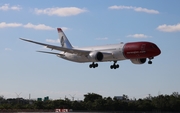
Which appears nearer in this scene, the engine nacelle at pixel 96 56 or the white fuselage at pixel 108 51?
the white fuselage at pixel 108 51

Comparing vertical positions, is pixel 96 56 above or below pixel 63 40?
below

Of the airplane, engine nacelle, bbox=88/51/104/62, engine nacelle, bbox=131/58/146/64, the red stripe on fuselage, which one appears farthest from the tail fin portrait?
the red stripe on fuselage

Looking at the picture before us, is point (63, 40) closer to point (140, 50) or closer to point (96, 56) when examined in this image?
point (96, 56)

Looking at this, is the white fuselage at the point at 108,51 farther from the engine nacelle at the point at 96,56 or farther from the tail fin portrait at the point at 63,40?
the tail fin portrait at the point at 63,40

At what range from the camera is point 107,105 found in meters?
172

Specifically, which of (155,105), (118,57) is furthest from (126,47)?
(155,105)

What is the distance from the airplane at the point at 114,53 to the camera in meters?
92.6

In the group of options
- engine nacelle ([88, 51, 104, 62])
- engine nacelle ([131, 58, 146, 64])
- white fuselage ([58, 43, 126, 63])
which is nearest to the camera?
white fuselage ([58, 43, 126, 63])

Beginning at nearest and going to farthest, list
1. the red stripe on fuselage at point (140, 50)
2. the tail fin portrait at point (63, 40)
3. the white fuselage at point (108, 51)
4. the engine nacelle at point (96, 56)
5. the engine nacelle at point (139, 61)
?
the red stripe on fuselage at point (140, 50), the white fuselage at point (108, 51), the engine nacelle at point (96, 56), the engine nacelle at point (139, 61), the tail fin portrait at point (63, 40)

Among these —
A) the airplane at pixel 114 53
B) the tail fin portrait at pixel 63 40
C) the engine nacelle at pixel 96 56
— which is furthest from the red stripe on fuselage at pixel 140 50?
the tail fin portrait at pixel 63 40

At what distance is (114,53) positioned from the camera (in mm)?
96438

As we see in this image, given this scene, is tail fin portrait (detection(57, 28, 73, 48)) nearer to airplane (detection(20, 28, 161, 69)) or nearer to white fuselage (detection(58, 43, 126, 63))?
airplane (detection(20, 28, 161, 69))

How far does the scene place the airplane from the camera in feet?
304

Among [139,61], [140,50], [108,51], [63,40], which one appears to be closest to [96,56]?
[108,51]
